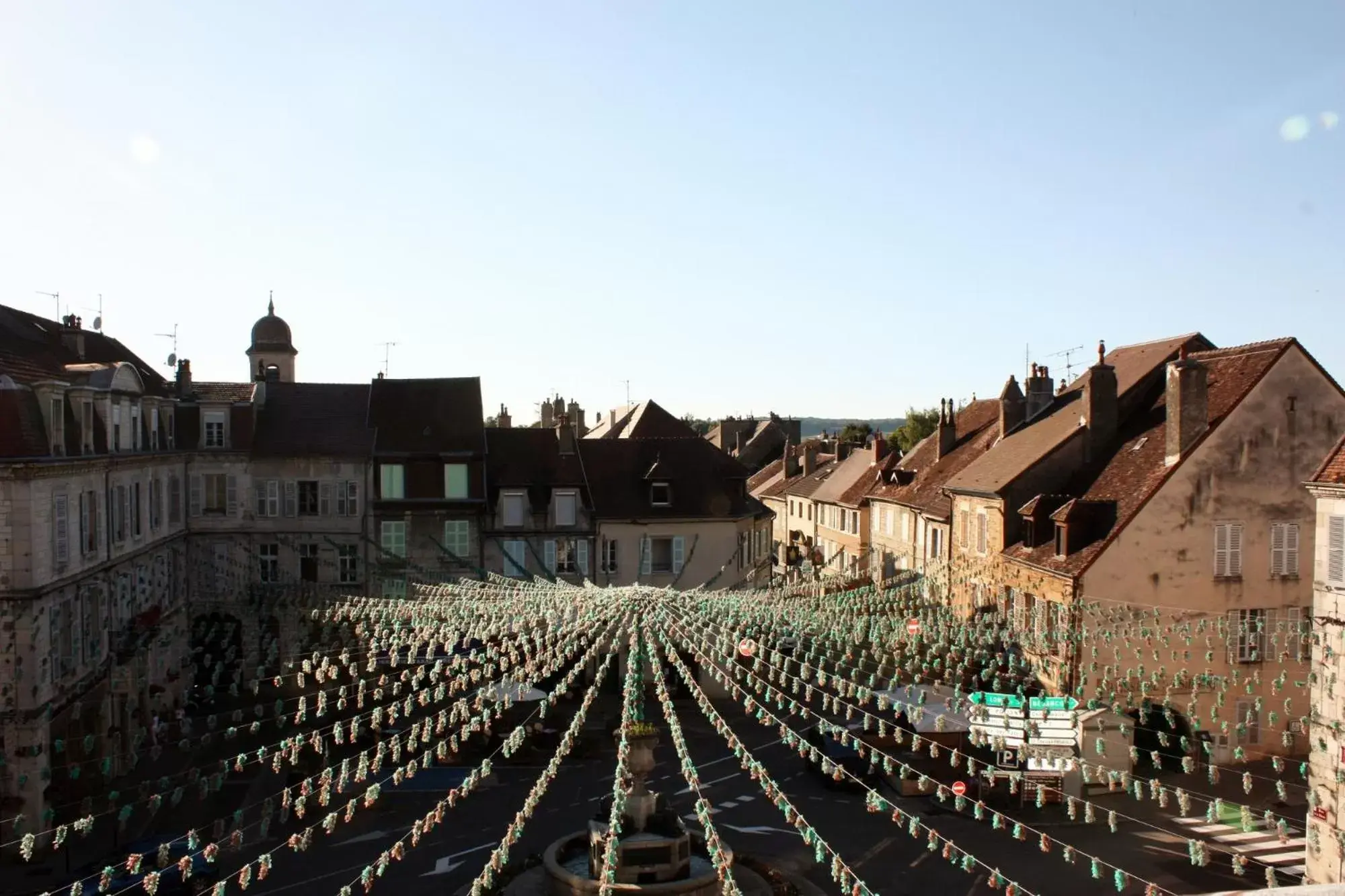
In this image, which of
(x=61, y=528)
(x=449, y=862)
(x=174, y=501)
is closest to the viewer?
(x=449, y=862)

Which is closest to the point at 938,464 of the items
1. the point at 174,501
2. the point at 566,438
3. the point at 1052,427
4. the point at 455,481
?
the point at 1052,427

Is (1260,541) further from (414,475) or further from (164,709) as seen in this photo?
(164,709)

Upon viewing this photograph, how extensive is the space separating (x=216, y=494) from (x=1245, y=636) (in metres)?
28.1

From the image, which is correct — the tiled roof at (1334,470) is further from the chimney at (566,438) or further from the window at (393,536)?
the window at (393,536)

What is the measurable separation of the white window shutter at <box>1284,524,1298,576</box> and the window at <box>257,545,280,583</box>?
2715cm

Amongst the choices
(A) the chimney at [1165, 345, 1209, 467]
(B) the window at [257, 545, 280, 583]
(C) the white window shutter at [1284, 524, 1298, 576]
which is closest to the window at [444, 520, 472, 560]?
(B) the window at [257, 545, 280, 583]

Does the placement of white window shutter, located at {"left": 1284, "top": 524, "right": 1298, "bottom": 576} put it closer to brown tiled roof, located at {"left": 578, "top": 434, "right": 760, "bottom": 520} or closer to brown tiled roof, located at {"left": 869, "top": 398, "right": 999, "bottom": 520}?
brown tiled roof, located at {"left": 869, "top": 398, "right": 999, "bottom": 520}

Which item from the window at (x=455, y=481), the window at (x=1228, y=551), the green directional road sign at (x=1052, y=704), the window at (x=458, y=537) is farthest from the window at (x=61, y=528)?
the window at (x=1228, y=551)

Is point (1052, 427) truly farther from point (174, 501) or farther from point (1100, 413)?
point (174, 501)

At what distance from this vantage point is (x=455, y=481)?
112 feet

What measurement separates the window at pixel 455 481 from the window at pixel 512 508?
1.23 meters

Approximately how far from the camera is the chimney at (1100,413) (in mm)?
27656

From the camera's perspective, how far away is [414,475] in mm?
34062

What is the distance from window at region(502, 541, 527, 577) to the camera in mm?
33719
